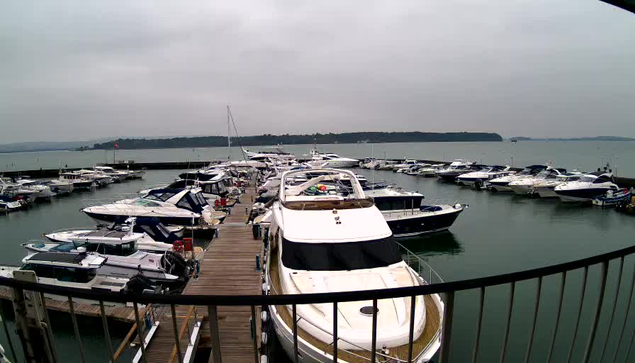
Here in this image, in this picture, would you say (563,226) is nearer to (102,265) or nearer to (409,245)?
(409,245)

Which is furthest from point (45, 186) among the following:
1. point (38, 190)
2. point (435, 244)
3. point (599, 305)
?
point (599, 305)

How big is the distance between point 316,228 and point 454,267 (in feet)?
33.5

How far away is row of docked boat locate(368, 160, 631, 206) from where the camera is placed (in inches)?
1148

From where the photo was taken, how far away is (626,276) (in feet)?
45.4

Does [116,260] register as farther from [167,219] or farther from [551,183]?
[551,183]

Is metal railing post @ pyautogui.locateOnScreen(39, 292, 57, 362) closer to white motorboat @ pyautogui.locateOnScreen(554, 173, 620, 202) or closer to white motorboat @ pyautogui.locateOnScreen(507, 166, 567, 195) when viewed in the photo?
white motorboat @ pyautogui.locateOnScreen(554, 173, 620, 202)

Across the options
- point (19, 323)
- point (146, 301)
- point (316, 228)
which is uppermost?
point (146, 301)

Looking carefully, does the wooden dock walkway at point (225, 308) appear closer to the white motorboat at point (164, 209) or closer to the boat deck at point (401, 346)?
the boat deck at point (401, 346)

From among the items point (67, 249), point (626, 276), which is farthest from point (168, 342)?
point (626, 276)

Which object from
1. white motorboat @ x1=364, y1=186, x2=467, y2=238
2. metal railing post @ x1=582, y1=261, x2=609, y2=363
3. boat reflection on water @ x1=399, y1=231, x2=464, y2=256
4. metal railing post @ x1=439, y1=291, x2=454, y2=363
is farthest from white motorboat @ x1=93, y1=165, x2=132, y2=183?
metal railing post @ x1=582, y1=261, x2=609, y2=363

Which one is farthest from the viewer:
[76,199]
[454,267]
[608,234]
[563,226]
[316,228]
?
[76,199]

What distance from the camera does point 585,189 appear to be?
1155 inches

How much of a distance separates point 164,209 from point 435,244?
53.2 ft

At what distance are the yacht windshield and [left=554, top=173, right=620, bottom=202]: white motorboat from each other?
2989cm
